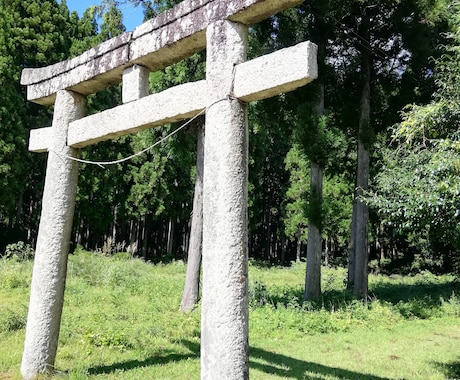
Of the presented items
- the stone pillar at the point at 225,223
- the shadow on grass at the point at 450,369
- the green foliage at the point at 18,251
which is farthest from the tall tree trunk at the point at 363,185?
the green foliage at the point at 18,251

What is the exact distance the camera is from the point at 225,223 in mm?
3455

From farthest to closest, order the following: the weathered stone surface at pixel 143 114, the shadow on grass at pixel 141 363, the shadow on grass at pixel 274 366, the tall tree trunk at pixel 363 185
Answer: the tall tree trunk at pixel 363 185
the shadow on grass at pixel 274 366
the shadow on grass at pixel 141 363
the weathered stone surface at pixel 143 114

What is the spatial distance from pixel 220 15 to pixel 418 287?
13.4m

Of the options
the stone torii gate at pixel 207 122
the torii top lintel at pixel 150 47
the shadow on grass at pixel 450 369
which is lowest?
the shadow on grass at pixel 450 369

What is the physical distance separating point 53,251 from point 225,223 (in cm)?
269

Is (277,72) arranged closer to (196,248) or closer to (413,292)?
(196,248)

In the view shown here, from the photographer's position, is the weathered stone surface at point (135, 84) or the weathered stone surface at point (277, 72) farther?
the weathered stone surface at point (135, 84)

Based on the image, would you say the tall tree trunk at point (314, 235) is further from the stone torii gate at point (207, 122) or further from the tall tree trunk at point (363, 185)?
the stone torii gate at point (207, 122)

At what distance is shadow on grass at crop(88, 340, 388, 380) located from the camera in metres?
5.54

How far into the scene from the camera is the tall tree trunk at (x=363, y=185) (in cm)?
1105

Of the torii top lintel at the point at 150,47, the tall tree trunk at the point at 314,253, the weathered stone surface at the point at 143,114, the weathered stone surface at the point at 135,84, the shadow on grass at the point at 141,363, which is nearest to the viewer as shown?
the torii top lintel at the point at 150,47

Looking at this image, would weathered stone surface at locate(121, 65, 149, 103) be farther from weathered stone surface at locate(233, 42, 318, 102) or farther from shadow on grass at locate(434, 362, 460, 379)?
shadow on grass at locate(434, 362, 460, 379)

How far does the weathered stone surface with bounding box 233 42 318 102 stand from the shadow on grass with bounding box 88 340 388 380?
3843mm

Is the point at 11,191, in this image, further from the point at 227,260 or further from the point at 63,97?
the point at 227,260
